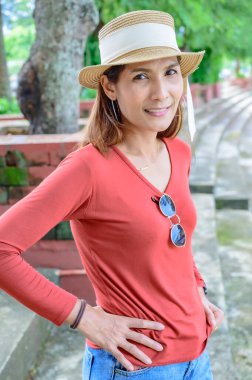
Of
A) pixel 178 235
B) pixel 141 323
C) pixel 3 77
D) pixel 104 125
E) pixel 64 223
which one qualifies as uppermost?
pixel 104 125

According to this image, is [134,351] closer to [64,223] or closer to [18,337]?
[18,337]

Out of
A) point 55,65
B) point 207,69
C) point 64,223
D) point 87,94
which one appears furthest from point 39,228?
point 207,69

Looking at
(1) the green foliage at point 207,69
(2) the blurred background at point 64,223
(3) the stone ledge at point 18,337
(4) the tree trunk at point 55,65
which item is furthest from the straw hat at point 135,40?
(1) the green foliage at point 207,69

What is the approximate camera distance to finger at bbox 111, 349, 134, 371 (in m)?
1.34

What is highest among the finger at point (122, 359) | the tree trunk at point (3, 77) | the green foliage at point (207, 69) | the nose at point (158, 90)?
the nose at point (158, 90)

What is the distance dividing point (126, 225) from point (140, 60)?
1.46 ft

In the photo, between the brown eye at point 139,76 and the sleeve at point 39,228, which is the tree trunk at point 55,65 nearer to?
the brown eye at point 139,76

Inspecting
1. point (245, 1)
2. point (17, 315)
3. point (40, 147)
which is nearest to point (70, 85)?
point (40, 147)

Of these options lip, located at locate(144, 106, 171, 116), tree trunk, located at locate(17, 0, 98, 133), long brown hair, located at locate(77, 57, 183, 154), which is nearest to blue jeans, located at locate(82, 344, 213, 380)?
long brown hair, located at locate(77, 57, 183, 154)

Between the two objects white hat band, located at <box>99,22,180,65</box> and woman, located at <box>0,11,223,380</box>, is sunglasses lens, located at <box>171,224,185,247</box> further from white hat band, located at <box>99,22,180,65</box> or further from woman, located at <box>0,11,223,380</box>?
white hat band, located at <box>99,22,180,65</box>

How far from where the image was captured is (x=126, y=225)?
1344mm

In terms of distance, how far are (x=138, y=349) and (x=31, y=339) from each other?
137 cm

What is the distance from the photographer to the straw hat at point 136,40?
56.1 inches

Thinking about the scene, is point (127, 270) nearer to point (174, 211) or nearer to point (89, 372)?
point (174, 211)
